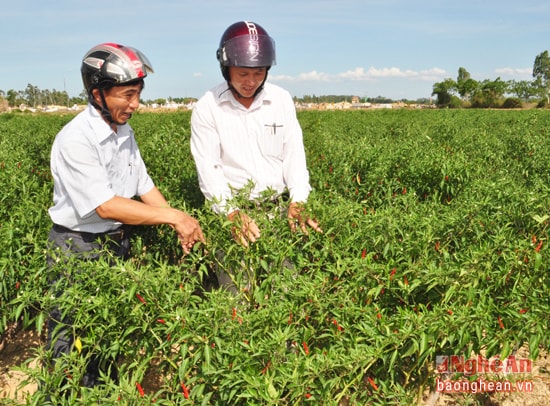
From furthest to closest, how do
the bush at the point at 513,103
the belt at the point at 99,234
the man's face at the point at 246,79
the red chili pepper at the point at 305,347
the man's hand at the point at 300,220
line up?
the bush at the point at 513,103
the man's face at the point at 246,79
the belt at the point at 99,234
the man's hand at the point at 300,220
the red chili pepper at the point at 305,347

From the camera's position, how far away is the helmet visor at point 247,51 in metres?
3.12

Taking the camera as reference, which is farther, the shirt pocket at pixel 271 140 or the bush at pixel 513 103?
the bush at pixel 513 103

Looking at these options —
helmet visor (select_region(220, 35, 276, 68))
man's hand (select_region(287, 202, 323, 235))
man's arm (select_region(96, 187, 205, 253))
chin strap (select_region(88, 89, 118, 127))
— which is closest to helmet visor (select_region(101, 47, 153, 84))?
chin strap (select_region(88, 89, 118, 127))

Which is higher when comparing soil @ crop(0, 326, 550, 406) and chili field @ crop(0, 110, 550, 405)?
chili field @ crop(0, 110, 550, 405)

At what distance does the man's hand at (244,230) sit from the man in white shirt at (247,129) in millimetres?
400

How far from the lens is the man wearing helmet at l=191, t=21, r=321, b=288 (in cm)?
320

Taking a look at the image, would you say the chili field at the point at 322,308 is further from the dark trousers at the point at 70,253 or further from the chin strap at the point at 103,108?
the chin strap at the point at 103,108

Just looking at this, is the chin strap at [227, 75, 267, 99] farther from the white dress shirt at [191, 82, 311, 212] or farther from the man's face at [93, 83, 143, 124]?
the man's face at [93, 83, 143, 124]

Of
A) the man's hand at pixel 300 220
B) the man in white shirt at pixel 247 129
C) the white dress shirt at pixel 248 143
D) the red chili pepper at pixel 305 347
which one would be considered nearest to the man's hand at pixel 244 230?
the man's hand at pixel 300 220

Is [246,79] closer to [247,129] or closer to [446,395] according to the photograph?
[247,129]

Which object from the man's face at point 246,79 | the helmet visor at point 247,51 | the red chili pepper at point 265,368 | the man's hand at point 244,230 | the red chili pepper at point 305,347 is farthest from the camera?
the man's face at point 246,79

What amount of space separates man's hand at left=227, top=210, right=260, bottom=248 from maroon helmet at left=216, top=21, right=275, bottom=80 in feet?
3.42

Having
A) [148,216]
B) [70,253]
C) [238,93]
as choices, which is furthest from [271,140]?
[70,253]

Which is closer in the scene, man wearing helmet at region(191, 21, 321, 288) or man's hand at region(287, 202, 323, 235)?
man's hand at region(287, 202, 323, 235)
